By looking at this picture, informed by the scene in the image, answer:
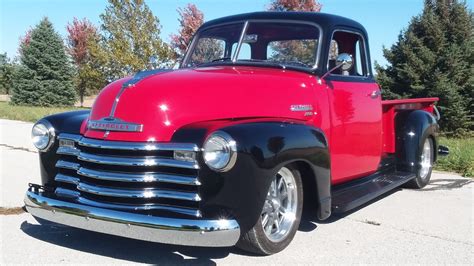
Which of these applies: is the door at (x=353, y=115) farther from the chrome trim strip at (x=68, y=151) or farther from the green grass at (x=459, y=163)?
the green grass at (x=459, y=163)

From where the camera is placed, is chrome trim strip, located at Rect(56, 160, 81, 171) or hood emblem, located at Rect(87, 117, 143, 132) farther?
chrome trim strip, located at Rect(56, 160, 81, 171)

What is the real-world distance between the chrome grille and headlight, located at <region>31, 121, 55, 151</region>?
2.27 ft

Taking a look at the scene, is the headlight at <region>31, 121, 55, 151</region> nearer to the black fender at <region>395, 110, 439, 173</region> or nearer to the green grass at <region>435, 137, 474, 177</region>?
the black fender at <region>395, 110, 439, 173</region>

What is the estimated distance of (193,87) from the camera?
3.81 metres

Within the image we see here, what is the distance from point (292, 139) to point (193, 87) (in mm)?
840

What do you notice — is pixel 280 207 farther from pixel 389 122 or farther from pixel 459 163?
pixel 459 163

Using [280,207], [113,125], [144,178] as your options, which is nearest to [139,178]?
[144,178]

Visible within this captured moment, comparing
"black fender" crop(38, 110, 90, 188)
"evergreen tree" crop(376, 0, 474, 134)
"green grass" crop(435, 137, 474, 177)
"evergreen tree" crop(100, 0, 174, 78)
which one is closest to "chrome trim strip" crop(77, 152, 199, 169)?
"black fender" crop(38, 110, 90, 188)

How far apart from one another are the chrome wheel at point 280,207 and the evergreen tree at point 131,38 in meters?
17.7

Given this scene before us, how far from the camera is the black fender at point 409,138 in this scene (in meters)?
6.16

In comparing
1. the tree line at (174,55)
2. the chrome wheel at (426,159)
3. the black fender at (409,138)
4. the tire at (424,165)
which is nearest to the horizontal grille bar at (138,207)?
the black fender at (409,138)

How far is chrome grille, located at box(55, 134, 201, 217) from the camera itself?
3311 mm

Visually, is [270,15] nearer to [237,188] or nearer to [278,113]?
[278,113]

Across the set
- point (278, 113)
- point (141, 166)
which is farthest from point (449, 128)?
point (141, 166)
